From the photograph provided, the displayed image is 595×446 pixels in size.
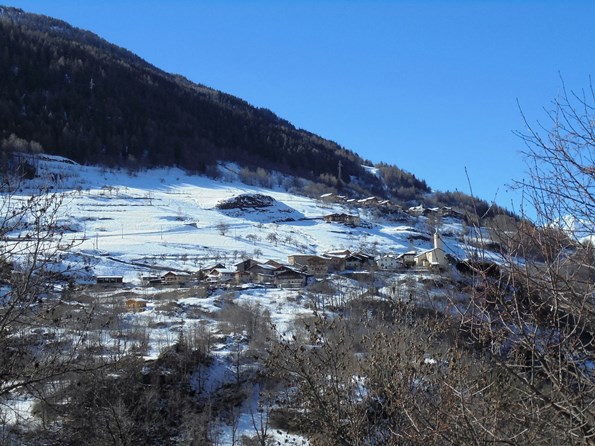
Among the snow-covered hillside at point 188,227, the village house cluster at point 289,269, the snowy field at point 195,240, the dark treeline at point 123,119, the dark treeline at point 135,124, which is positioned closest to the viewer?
the snowy field at point 195,240

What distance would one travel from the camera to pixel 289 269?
4838 cm

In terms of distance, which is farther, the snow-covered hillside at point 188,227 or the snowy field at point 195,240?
the snow-covered hillside at point 188,227

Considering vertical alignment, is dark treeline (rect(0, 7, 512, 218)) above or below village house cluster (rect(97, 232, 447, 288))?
above

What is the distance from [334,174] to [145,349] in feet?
395

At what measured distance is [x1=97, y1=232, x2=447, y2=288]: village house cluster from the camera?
152 feet

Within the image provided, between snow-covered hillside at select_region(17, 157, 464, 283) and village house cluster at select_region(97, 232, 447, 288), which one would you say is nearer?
village house cluster at select_region(97, 232, 447, 288)

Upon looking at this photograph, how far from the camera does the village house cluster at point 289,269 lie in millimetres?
46303

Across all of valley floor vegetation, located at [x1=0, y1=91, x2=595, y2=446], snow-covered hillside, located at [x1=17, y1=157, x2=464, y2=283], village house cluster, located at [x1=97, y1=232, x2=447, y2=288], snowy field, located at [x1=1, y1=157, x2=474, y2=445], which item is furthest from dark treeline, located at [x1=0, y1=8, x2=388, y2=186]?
valley floor vegetation, located at [x1=0, y1=91, x2=595, y2=446]

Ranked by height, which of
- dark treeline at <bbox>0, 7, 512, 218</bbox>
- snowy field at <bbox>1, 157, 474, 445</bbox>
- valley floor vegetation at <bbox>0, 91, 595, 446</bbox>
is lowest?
snowy field at <bbox>1, 157, 474, 445</bbox>

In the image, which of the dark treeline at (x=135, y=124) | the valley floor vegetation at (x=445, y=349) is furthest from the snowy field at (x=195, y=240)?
the valley floor vegetation at (x=445, y=349)

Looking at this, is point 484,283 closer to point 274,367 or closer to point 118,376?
point 274,367

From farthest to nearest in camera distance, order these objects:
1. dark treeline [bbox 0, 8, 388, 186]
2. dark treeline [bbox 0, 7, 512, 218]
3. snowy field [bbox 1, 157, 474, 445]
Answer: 1. dark treeline [bbox 0, 8, 388, 186]
2. dark treeline [bbox 0, 7, 512, 218]
3. snowy field [bbox 1, 157, 474, 445]

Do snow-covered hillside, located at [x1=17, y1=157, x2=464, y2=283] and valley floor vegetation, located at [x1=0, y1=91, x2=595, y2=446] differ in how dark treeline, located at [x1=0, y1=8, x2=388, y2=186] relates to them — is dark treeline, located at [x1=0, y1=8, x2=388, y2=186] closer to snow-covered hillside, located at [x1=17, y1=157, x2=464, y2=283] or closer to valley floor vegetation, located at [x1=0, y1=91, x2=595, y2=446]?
snow-covered hillside, located at [x1=17, y1=157, x2=464, y2=283]

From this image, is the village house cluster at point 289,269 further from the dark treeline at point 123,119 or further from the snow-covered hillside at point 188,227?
the dark treeline at point 123,119
